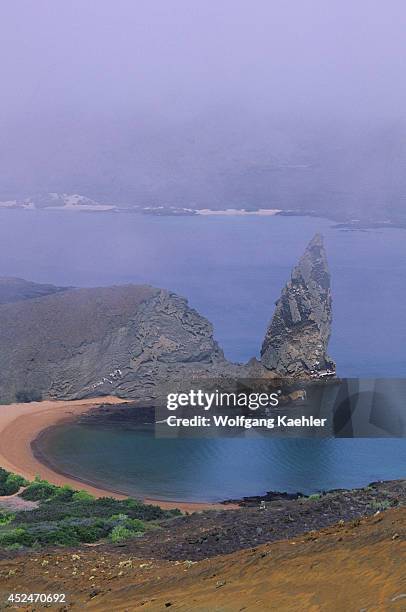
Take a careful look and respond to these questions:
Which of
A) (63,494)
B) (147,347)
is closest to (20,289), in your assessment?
(147,347)

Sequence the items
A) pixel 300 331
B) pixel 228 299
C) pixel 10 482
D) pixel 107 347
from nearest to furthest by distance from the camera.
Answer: pixel 10 482
pixel 300 331
pixel 107 347
pixel 228 299

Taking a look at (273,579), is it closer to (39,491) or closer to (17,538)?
(17,538)

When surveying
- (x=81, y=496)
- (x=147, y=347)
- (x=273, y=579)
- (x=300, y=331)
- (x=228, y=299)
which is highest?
(x=228, y=299)

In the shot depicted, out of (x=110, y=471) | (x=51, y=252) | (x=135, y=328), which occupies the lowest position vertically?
(x=110, y=471)

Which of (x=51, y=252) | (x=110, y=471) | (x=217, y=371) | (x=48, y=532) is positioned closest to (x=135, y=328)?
(x=217, y=371)

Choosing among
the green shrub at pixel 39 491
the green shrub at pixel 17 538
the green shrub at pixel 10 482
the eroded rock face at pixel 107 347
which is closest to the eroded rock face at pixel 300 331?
the eroded rock face at pixel 107 347

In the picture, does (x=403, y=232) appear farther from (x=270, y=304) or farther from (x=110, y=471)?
(x=110, y=471)

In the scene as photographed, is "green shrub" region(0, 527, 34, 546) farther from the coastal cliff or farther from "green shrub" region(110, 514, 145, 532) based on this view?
the coastal cliff
